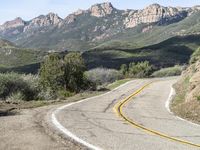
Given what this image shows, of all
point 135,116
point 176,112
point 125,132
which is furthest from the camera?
point 176,112

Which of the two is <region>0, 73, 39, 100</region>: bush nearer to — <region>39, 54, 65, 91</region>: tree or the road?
<region>39, 54, 65, 91</region>: tree

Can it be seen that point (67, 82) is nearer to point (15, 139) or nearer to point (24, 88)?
point (24, 88)

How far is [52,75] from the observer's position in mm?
43344

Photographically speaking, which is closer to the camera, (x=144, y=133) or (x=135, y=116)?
(x=144, y=133)

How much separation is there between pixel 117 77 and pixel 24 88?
37.2 meters

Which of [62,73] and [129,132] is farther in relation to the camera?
[62,73]

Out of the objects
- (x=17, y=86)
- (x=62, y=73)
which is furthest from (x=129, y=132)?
(x=62, y=73)

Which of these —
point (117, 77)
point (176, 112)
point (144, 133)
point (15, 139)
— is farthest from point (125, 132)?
point (117, 77)

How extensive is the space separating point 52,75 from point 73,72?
2.39 meters

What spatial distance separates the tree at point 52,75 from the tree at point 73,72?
619mm

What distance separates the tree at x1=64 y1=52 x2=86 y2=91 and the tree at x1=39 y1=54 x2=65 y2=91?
619mm

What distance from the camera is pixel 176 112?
2081 centimetres

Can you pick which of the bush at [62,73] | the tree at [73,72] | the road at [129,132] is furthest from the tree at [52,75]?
the road at [129,132]

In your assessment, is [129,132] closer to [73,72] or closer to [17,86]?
[17,86]
